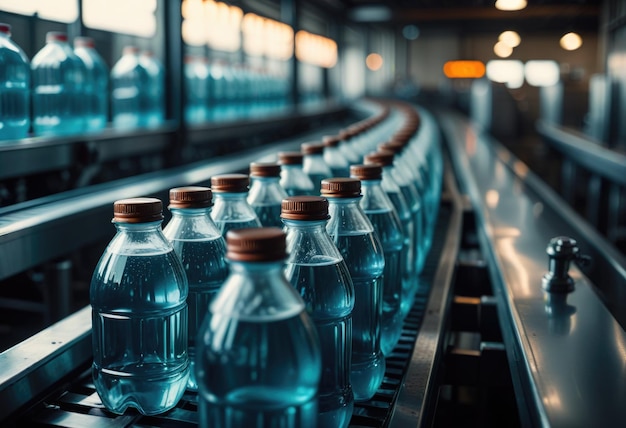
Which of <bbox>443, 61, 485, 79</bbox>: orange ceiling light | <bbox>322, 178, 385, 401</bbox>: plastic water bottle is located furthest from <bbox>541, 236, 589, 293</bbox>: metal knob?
<bbox>443, 61, 485, 79</bbox>: orange ceiling light

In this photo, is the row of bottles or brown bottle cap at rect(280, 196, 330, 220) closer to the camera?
brown bottle cap at rect(280, 196, 330, 220)

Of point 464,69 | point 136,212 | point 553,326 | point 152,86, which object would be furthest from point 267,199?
point 464,69

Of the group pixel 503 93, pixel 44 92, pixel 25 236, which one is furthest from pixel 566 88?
pixel 25 236

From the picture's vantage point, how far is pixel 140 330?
91 cm

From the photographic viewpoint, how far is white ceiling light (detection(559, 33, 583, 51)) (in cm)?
2427

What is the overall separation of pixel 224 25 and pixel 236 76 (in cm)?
225

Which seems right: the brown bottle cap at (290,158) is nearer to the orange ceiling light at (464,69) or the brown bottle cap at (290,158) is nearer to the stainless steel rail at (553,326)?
the stainless steel rail at (553,326)

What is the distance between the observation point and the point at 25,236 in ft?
4.18

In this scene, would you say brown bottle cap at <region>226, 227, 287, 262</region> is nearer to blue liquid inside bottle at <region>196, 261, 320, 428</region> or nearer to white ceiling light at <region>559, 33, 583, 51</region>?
blue liquid inside bottle at <region>196, 261, 320, 428</region>

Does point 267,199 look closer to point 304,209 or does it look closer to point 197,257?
point 197,257

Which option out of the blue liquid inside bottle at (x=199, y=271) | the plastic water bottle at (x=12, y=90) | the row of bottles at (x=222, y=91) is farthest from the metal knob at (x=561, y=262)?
the row of bottles at (x=222, y=91)

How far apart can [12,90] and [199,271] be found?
3.64 ft

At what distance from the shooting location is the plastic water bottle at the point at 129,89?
3.17 meters

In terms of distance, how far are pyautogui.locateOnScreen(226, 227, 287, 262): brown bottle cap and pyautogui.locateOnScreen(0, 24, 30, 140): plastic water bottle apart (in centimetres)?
134
